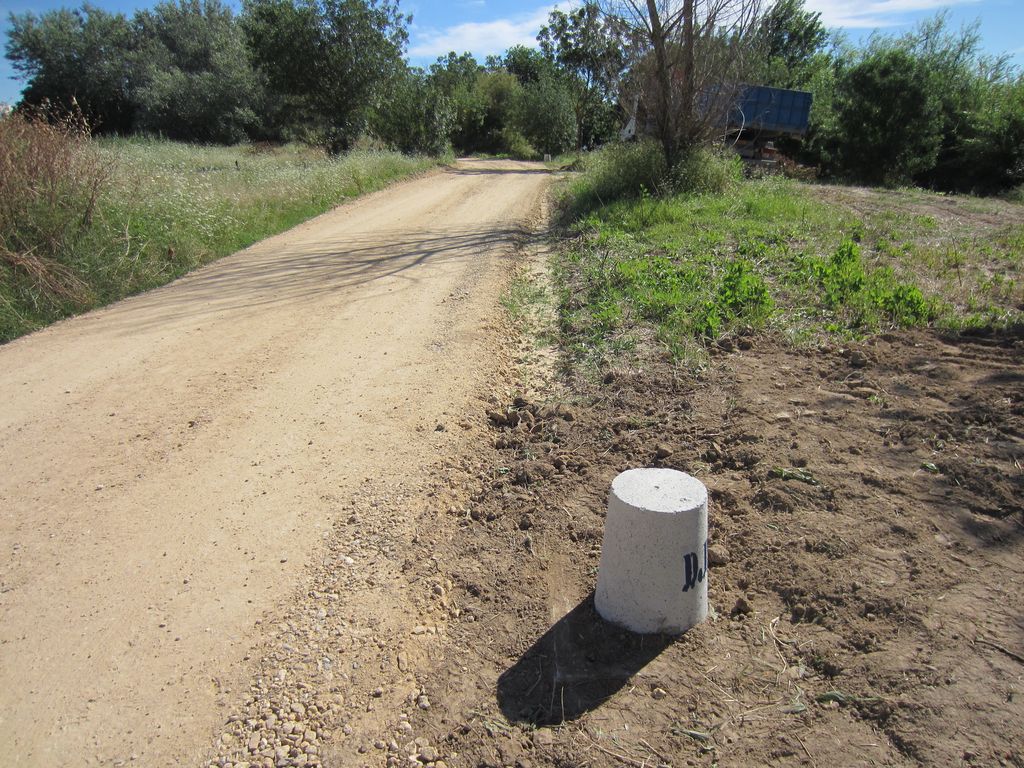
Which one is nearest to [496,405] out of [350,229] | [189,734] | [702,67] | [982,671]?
[189,734]

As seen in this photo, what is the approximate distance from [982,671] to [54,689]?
3.60 meters

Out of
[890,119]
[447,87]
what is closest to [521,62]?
[447,87]

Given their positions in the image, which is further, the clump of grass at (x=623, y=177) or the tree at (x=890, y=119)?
the tree at (x=890, y=119)

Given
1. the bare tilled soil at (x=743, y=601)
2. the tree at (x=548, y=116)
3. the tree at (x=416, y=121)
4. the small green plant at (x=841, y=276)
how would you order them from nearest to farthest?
the bare tilled soil at (x=743, y=601) < the small green plant at (x=841, y=276) < the tree at (x=416, y=121) < the tree at (x=548, y=116)

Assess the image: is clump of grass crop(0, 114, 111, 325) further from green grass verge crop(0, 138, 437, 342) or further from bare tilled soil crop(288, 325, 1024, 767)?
bare tilled soil crop(288, 325, 1024, 767)

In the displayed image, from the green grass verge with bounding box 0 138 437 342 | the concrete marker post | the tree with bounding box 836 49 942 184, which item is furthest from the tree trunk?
the concrete marker post

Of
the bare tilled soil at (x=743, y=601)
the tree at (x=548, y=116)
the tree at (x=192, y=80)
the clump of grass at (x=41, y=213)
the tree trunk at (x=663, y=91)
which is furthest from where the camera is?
the tree at (x=548, y=116)

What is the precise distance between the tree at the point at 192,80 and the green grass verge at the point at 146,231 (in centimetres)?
2415

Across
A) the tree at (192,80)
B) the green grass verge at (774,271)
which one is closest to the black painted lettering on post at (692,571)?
the green grass verge at (774,271)

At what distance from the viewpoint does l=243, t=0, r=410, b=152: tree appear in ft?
76.5

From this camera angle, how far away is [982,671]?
2.28 metres

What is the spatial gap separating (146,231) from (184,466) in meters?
6.31

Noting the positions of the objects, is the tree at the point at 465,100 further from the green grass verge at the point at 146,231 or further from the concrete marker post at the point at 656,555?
the concrete marker post at the point at 656,555

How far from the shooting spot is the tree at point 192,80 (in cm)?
3412
